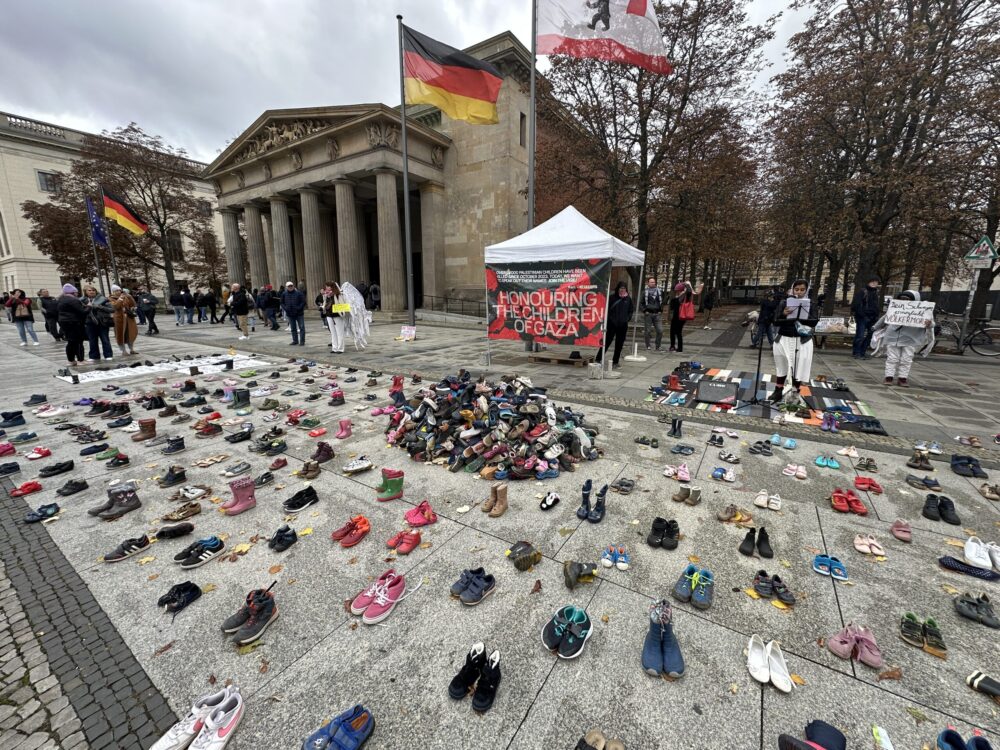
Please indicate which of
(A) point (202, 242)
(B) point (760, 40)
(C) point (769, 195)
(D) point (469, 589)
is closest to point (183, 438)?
(D) point (469, 589)

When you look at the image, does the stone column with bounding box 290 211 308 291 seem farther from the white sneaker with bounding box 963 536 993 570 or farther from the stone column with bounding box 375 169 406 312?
the white sneaker with bounding box 963 536 993 570

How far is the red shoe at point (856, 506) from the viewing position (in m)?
3.47

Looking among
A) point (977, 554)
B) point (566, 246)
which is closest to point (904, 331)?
point (566, 246)

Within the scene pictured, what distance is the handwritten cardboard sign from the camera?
7.21 metres

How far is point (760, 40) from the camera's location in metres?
13.1

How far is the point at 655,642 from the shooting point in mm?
2156

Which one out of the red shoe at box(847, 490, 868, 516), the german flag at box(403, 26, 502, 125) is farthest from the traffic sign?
the german flag at box(403, 26, 502, 125)

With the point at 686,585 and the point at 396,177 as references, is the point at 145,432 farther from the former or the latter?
the point at 396,177

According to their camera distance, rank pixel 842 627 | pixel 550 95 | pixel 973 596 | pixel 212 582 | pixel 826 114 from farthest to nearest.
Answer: pixel 550 95, pixel 826 114, pixel 212 582, pixel 973 596, pixel 842 627

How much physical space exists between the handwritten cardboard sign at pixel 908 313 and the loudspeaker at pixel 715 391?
3.15 meters

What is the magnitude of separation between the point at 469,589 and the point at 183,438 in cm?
496

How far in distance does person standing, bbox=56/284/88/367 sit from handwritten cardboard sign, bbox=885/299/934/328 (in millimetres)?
17696

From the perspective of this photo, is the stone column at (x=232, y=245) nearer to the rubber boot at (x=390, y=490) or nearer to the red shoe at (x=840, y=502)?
the rubber boot at (x=390, y=490)

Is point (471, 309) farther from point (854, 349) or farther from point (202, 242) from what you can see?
point (202, 242)
